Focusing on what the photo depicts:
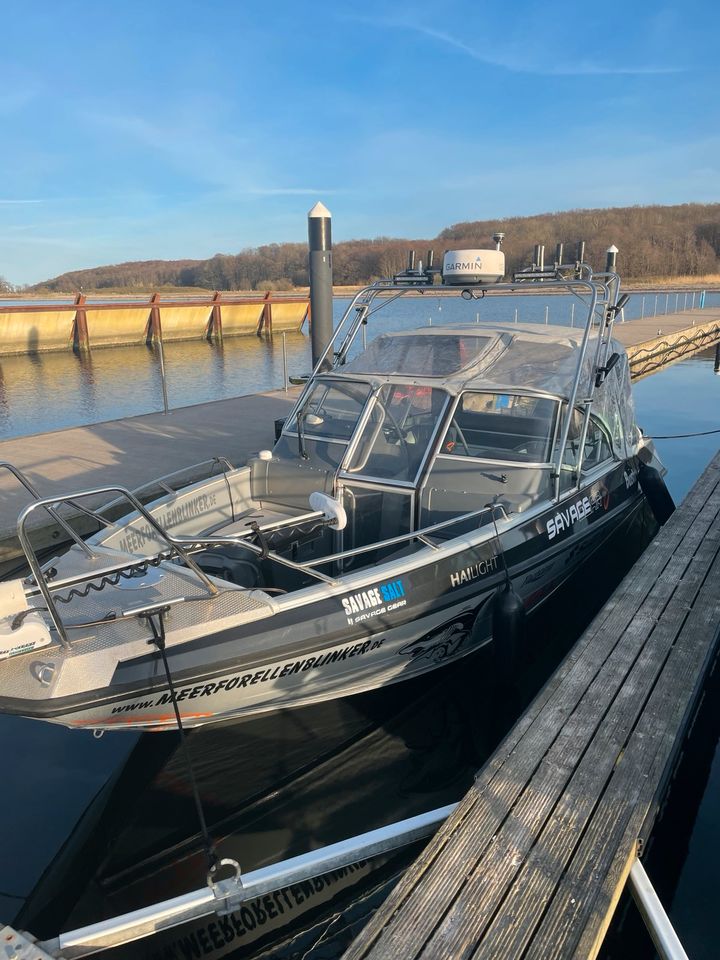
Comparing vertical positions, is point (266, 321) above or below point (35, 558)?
above

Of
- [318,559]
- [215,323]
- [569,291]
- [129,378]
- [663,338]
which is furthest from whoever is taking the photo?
[215,323]

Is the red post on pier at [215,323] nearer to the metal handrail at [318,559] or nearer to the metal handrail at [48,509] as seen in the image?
the metal handrail at [318,559]

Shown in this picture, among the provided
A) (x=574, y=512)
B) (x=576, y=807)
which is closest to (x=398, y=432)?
(x=574, y=512)

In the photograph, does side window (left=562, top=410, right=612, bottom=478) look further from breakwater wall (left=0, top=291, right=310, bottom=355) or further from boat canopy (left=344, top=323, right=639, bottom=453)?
breakwater wall (left=0, top=291, right=310, bottom=355)

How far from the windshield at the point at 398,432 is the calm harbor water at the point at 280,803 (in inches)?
67.2

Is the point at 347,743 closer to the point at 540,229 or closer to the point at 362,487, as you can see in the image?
the point at 362,487

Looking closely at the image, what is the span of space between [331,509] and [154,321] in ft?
113

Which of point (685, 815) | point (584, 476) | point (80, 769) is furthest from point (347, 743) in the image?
point (584, 476)

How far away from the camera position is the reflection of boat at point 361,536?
3.74 metres

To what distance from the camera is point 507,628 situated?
4.78 meters

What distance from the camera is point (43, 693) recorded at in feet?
11.1

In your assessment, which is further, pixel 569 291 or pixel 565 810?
pixel 569 291

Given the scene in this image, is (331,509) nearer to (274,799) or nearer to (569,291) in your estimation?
(274,799)

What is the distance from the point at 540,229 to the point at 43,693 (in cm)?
6869
